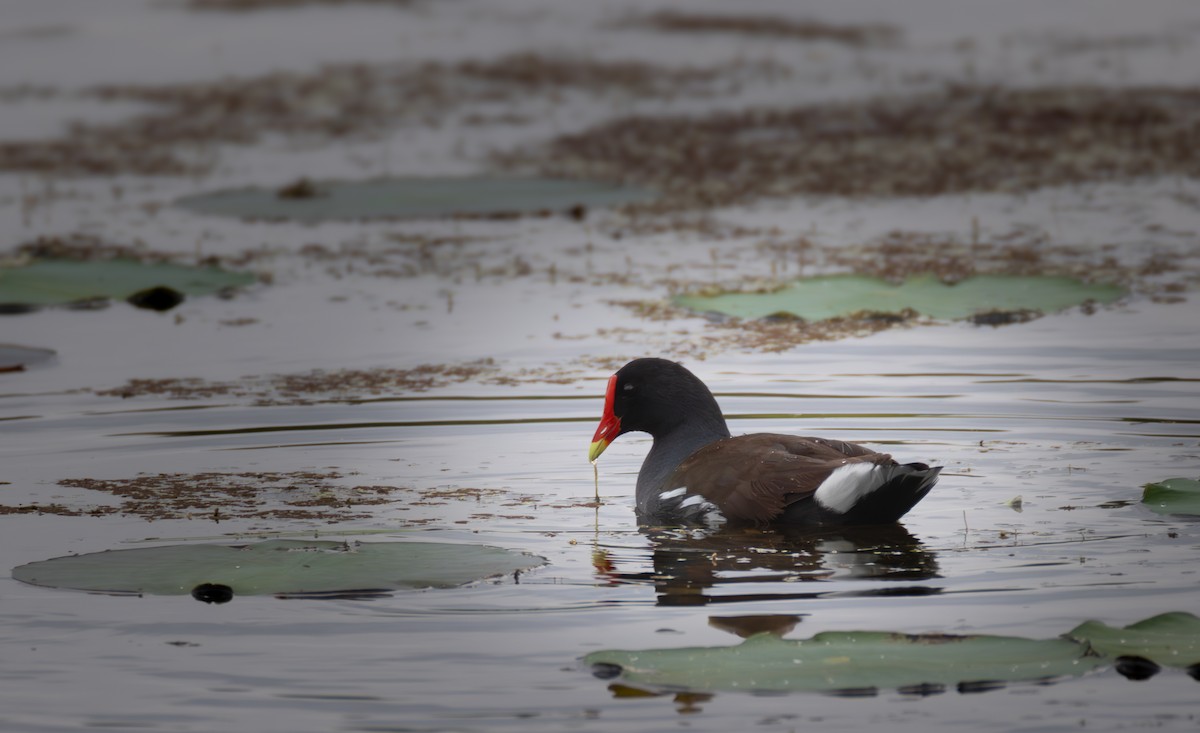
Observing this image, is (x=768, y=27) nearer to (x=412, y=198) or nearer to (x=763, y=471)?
(x=412, y=198)

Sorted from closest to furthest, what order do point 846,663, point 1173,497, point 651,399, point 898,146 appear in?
1. point 846,663
2. point 1173,497
3. point 651,399
4. point 898,146

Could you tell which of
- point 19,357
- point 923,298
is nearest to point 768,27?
point 923,298

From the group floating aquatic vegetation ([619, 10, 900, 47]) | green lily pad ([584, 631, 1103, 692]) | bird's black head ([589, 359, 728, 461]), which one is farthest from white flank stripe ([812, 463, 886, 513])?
floating aquatic vegetation ([619, 10, 900, 47])

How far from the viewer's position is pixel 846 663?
5.15 meters

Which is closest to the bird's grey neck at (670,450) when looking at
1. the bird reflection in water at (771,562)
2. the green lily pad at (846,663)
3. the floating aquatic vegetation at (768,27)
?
the bird reflection in water at (771,562)

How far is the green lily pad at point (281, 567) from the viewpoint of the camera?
20.6 ft

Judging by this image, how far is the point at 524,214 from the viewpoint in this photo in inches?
648

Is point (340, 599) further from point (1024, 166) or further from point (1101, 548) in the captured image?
point (1024, 166)

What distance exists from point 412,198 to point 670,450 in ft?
27.3

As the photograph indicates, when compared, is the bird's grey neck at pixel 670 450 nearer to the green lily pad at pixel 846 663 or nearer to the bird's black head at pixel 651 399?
the bird's black head at pixel 651 399

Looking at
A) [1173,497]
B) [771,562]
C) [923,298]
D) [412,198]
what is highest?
[412,198]

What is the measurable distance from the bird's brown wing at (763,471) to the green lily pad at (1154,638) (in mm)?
1730

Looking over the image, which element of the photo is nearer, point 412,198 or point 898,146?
point 412,198

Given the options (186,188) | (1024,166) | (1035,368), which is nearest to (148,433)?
(1035,368)
